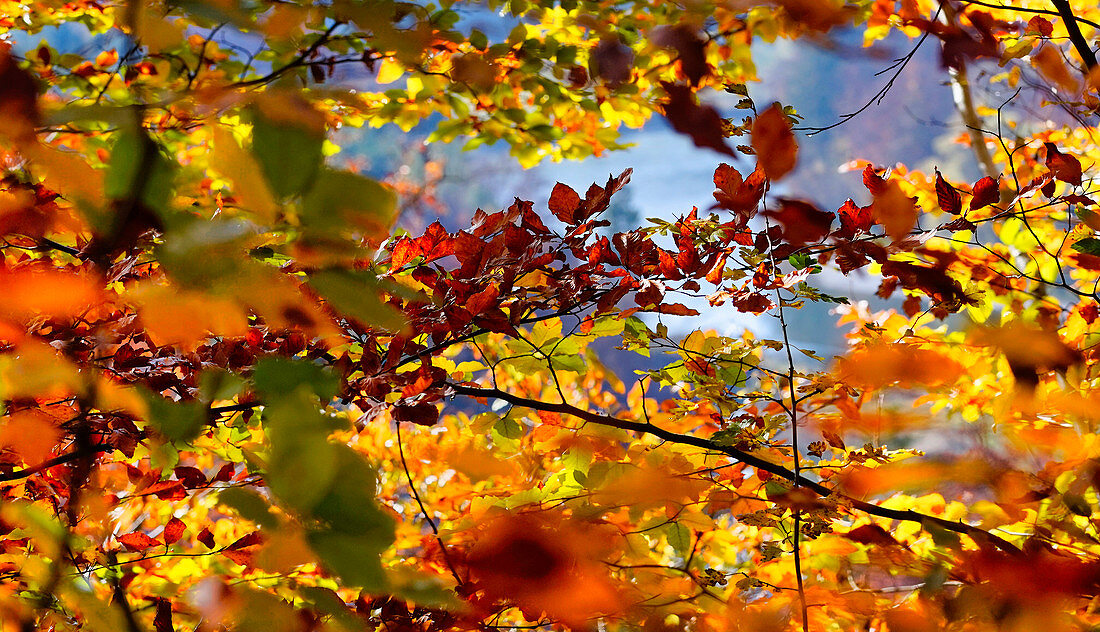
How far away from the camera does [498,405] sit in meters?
1.41

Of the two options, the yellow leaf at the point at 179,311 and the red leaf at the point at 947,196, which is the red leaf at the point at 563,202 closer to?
the red leaf at the point at 947,196

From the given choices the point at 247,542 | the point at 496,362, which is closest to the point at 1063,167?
the point at 496,362

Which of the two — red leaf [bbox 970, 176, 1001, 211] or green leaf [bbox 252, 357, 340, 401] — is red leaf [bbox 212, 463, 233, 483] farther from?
red leaf [bbox 970, 176, 1001, 211]

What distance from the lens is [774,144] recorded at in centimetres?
76

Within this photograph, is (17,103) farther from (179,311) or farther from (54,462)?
(54,462)

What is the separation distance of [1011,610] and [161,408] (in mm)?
668

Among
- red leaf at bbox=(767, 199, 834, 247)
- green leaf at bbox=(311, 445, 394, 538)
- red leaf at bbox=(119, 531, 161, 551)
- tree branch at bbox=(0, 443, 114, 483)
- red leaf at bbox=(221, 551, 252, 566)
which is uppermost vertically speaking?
red leaf at bbox=(767, 199, 834, 247)

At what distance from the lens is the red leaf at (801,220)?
2.71 ft

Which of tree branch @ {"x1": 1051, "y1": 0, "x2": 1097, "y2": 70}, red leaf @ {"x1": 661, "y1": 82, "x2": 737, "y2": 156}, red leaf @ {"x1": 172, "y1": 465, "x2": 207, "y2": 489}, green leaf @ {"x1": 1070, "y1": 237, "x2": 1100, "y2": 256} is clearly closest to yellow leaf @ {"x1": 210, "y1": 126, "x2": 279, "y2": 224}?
red leaf @ {"x1": 661, "y1": 82, "x2": 737, "y2": 156}

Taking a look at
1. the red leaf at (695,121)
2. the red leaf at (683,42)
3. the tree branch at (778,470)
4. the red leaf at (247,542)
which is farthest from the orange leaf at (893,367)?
the red leaf at (247,542)

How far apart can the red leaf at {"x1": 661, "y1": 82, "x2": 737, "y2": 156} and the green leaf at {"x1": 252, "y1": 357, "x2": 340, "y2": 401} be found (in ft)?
1.58

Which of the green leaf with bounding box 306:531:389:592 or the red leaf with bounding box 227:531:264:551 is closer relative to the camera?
the green leaf with bounding box 306:531:389:592

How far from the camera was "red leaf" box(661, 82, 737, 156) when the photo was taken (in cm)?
72

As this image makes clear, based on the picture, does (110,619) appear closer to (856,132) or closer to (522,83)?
(522,83)
